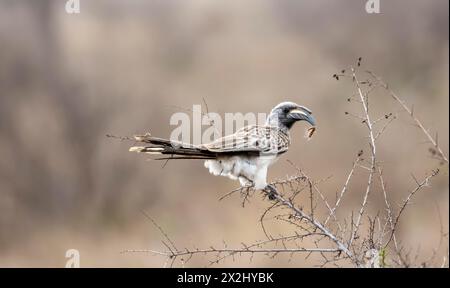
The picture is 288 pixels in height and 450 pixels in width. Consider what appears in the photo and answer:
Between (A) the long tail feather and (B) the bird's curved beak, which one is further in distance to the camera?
(B) the bird's curved beak

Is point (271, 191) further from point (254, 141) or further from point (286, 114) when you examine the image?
point (286, 114)

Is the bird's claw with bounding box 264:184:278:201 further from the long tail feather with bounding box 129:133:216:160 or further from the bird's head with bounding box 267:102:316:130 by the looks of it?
the bird's head with bounding box 267:102:316:130

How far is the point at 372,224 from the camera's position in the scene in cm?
239

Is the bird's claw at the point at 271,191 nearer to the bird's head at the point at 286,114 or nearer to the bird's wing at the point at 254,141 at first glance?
the bird's wing at the point at 254,141

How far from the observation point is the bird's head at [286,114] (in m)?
3.18

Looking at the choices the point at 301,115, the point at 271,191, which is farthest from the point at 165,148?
the point at 301,115

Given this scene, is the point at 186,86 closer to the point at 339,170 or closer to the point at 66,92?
the point at 66,92

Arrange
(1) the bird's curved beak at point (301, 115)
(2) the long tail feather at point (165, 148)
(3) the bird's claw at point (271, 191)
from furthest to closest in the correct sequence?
(1) the bird's curved beak at point (301, 115) → (3) the bird's claw at point (271, 191) → (2) the long tail feather at point (165, 148)

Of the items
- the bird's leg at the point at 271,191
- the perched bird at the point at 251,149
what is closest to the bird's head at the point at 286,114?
the perched bird at the point at 251,149

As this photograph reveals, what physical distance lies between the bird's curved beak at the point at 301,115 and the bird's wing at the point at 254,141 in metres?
0.09

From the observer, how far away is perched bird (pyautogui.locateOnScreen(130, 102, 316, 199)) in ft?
9.29

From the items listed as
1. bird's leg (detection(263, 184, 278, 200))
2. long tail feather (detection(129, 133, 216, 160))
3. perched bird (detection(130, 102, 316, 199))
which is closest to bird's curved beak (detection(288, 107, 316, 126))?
perched bird (detection(130, 102, 316, 199))

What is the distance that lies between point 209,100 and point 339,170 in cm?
144
